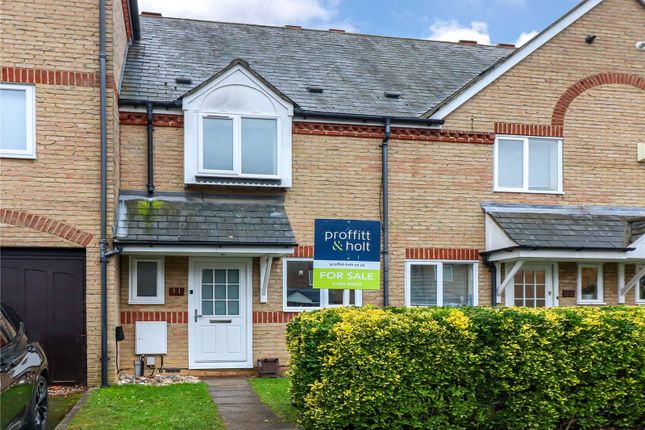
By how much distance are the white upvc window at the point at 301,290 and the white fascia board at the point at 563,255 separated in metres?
3.17

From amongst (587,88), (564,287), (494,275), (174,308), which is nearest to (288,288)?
(174,308)

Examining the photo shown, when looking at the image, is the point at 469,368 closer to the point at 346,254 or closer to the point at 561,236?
the point at 346,254

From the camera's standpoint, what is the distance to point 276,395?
10305mm

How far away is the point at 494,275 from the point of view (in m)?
14.1

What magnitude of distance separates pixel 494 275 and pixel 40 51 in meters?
9.93

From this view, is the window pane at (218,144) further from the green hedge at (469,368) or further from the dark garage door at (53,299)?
the green hedge at (469,368)

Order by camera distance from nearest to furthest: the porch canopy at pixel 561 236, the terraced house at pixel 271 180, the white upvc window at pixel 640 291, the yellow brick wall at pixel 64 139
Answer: the yellow brick wall at pixel 64 139, the terraced house at pixel 271 180, the porch canopy at pixel 561 236, the white upvc window at pixel 640 291

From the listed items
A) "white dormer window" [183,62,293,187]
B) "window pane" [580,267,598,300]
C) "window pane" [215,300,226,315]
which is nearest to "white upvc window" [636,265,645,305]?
"window pane" [580,267,598,300]

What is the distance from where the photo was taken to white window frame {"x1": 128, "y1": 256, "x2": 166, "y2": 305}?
12.4 metres

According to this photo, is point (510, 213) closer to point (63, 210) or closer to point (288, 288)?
point (288, 288)

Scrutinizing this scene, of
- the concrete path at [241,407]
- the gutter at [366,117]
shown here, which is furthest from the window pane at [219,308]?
the gutter at [366,117]

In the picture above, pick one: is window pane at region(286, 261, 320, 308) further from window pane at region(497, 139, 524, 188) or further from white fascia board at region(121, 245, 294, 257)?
window pane at region(497, 139, 524, 188)

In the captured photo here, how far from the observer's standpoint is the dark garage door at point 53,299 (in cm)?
1106

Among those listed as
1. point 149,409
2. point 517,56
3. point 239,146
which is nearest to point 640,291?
point 517,56
